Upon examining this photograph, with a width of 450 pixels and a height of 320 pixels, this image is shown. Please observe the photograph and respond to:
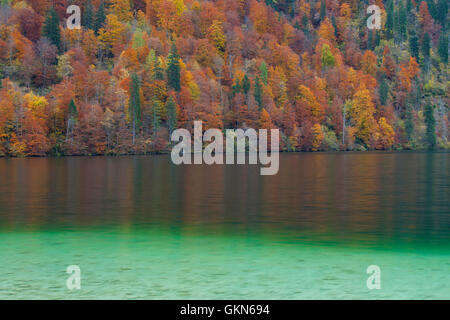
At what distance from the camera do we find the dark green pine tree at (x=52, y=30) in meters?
189

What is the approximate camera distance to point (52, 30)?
191m

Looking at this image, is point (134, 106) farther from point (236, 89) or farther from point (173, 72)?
point (236, 89)

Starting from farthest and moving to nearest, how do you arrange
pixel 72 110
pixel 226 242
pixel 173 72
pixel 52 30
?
A: pixel 52 30 < pixel 173 72 < pixel 72 110 < pixel 226 242

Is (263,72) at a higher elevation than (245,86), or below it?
higher

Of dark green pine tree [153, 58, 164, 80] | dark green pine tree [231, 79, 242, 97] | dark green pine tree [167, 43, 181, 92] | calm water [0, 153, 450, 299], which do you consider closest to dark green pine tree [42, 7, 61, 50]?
dark green pine tree [153, 58, 164, 80]

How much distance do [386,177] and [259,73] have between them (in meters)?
138

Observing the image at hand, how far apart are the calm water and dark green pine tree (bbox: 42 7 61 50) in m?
147

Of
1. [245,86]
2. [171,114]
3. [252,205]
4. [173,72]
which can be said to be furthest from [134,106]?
[252,205]

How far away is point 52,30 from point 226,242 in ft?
585

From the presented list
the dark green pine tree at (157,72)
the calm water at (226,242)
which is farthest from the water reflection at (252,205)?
the dark green pine tree at (157,72)

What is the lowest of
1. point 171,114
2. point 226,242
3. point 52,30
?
point 226,242

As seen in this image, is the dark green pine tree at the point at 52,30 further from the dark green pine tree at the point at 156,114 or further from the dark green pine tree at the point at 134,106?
the dark green pine tree at the point at 156,114

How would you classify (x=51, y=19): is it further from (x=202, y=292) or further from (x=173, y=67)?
(x=202, y=292)

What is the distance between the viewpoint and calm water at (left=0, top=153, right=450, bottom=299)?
64.8 feet
